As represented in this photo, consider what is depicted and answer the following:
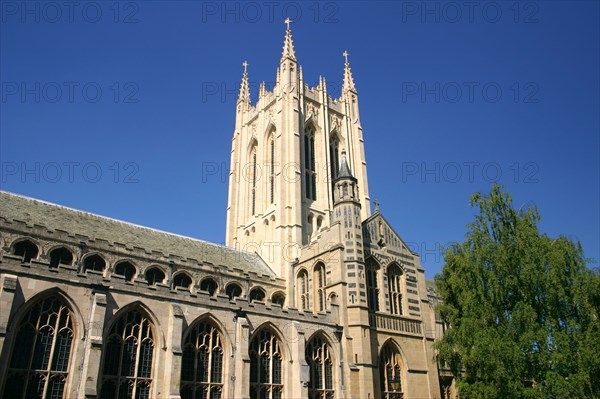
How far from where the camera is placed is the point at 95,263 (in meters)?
28.5

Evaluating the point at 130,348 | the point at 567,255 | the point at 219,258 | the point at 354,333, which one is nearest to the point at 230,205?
the point at 219,258

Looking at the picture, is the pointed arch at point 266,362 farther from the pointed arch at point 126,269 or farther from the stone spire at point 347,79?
the stone spire at point 347,79

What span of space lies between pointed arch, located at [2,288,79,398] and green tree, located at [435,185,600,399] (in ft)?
62.6

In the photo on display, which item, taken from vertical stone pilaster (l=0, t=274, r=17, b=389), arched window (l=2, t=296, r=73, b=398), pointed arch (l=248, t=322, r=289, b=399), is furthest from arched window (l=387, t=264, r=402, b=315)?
vertical stone pilaster (l=0, t=274, r=17, b=389)

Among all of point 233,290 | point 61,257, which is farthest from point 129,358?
point 233,290

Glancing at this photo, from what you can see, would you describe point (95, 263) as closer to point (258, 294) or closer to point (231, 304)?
point (231, 304)

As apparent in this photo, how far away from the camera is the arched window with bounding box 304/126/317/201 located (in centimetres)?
4569

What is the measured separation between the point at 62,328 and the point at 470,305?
797 inches

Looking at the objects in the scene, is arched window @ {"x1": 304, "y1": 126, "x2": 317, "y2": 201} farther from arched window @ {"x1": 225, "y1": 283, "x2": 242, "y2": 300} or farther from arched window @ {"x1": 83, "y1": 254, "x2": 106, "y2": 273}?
arched window @ {"x1": 83, "y1": 254, "x2": 106, "y2": 273}

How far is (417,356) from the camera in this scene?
31.9 metres

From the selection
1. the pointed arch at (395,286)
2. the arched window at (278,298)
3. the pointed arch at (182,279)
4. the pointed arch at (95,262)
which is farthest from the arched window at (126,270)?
the pointed arch at (395,286)

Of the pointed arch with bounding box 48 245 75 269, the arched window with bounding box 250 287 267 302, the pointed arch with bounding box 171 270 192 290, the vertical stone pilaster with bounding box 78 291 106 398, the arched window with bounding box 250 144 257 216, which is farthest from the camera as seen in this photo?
the arched window with bounding box 250 144 257 216

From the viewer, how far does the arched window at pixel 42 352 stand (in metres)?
19.3

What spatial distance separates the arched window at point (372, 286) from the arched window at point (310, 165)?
13.6 m
